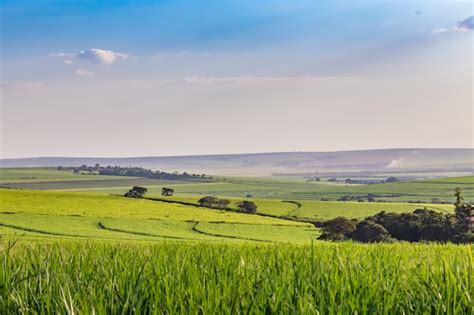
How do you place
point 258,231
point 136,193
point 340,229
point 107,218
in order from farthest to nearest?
point 136,193, point 107,218, point 258,231, point 340,229

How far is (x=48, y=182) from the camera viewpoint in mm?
178375

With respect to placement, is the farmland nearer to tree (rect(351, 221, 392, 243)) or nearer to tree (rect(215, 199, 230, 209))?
tree (rect(215, 199, 230, 209))

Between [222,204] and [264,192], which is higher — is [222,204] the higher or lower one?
the higher one

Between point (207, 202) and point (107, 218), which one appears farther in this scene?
point (207, 202)

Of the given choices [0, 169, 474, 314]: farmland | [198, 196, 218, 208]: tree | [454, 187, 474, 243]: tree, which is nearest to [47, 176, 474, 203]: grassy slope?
[0, 169, 474, 314]: farmland

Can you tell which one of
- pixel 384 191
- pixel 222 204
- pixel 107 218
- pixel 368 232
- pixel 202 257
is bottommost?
→ pixel 107 218

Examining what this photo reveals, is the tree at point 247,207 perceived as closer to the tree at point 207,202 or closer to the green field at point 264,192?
the tree at point 207,202

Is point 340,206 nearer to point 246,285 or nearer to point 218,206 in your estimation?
point 218,206

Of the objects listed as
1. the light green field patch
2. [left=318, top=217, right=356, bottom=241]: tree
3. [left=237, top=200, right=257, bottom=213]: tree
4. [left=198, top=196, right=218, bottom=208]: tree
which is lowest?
the light green field patch

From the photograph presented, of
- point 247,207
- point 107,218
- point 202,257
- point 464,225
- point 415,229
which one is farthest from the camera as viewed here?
point 247,207

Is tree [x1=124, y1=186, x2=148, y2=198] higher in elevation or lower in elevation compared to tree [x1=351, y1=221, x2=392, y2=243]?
higher

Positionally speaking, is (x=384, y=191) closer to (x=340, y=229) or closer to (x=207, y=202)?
(x=207, y=202)

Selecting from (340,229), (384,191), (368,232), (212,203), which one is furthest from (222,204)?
(384,191)

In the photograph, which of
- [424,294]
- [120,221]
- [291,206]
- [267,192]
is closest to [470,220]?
[120,221]
